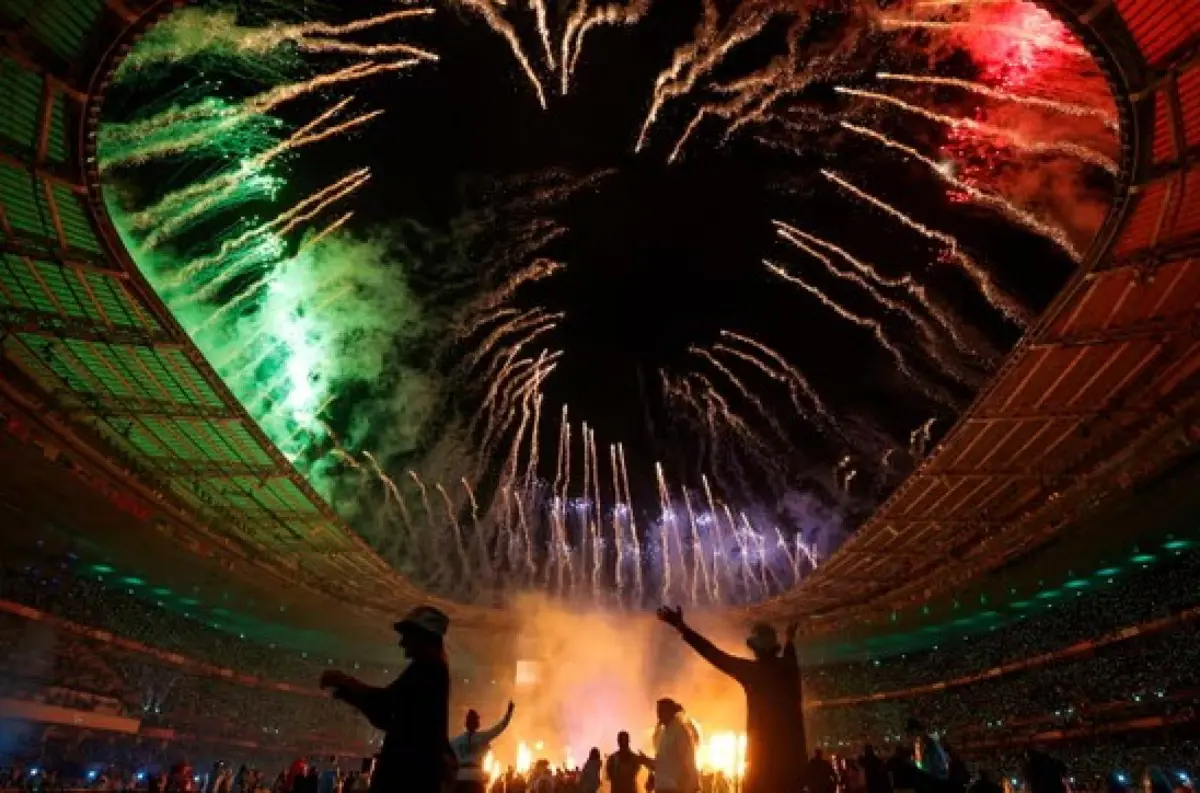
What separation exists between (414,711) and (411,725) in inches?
2.6

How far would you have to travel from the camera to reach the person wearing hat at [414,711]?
160 inches

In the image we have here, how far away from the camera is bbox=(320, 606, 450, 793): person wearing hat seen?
4074 mm

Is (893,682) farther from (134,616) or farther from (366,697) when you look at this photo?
(366,697)

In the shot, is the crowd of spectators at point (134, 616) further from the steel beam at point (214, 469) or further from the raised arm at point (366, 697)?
the raised arm at point (366, 697)

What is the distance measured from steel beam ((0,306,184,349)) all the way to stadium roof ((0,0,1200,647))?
0.03m

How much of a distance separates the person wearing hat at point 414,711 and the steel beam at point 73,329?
8.93 m

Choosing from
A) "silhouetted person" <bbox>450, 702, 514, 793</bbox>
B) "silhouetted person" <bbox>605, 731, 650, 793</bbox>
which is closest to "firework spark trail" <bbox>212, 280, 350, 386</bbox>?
"silhouetted person" <bbox>450, 702, 514, 793</bbox>

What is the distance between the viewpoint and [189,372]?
41.5ft

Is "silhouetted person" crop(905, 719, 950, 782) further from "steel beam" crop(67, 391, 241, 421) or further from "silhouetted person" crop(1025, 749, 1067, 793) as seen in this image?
"steel beam" crop(67, 391, 241, 421)

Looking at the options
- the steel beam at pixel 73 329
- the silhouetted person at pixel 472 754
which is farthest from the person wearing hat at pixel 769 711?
the steel beam at pixel 73 329

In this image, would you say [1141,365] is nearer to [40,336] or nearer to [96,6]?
[96,6]

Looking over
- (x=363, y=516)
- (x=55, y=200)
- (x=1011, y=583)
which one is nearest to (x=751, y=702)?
(x=55, y=200)

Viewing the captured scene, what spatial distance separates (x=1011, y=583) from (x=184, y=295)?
836 inches

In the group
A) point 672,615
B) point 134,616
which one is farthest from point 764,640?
point 134,616
